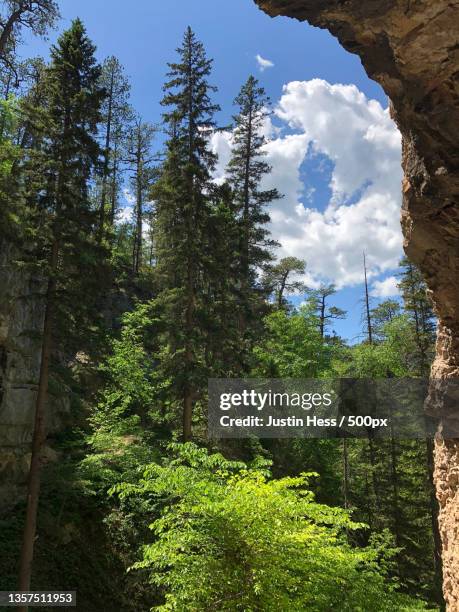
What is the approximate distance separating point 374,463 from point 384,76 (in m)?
18.4

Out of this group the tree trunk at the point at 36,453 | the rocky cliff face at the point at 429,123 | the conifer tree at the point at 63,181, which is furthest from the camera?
the conifer tree at the point at 63,181

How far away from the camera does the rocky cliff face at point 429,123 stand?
5250 millimetres

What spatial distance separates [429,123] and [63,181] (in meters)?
8.61

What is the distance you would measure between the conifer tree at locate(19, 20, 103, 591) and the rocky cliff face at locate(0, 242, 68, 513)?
2.25m

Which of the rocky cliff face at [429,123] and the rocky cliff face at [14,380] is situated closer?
the rocky cliff face at [429,123]

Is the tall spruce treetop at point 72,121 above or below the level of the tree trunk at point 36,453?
above

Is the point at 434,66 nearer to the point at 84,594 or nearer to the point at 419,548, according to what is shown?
the point at 84,594

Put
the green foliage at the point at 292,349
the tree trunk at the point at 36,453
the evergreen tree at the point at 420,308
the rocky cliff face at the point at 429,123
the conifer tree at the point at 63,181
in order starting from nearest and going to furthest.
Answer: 1. the rocky cliff face at the point at 429,123
2. the tree trunk at the point at 36,453
3. the conifer tree at the point at 63,181
4. the evergreen tree at the point at 420,308
5. the green foliage at the point at 292,349

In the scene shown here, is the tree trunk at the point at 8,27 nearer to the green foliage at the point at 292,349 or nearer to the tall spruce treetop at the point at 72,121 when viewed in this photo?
the tall spruce treetop at the point at 72,121

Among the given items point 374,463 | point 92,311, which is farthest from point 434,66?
point 374,463

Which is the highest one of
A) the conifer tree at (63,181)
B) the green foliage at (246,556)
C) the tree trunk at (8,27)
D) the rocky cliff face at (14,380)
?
Result: the tree trunk at (8,27)

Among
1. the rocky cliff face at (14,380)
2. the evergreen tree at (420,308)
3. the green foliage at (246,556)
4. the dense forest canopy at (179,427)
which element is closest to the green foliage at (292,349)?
the dense forest canopy at (179,427)

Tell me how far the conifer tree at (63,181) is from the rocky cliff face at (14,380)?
7.38 ft

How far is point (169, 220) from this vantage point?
691 inches
